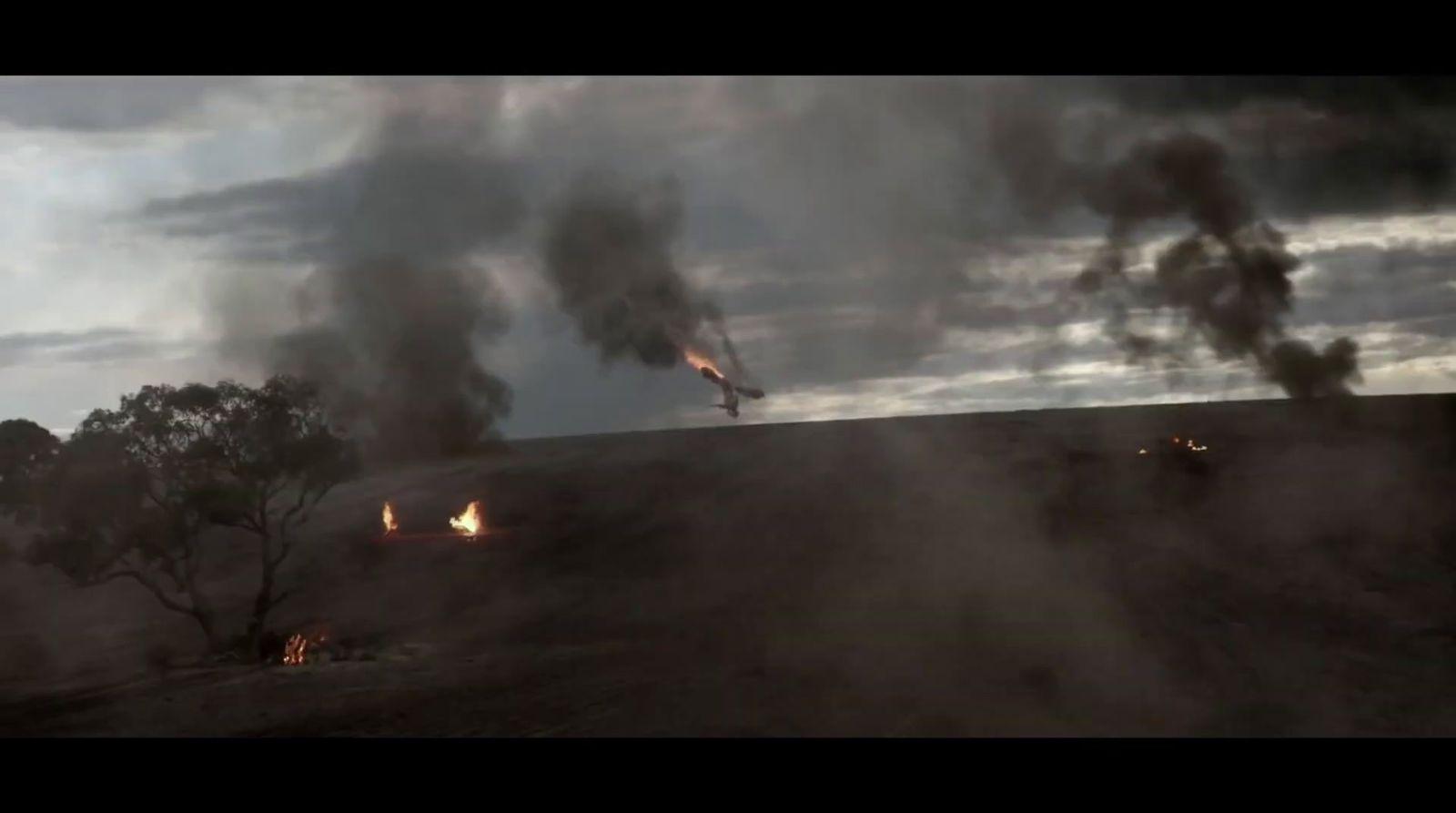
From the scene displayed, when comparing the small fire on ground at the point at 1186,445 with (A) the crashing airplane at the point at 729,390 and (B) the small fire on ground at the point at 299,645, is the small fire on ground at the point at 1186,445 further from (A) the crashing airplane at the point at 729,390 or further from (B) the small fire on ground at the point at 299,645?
(B) the small fire on ground at the point at 299,645

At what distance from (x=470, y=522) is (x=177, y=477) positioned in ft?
29.0

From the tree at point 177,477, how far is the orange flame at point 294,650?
0.68 m

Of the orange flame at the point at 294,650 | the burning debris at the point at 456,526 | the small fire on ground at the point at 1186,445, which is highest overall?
the small fire on ground at the point at 1186,445

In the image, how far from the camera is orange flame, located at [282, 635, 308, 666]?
1032 inches

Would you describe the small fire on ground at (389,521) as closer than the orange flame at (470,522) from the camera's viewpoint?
Yes

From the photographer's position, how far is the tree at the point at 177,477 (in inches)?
1005

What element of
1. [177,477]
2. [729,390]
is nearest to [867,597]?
[729,390]

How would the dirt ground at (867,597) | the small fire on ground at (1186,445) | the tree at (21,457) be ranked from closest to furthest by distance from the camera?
the dirt ground at (867,597)
the tree at (21,457)
the small fire on ground at (1186,445)

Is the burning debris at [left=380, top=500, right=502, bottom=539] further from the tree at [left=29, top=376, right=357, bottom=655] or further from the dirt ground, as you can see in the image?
the tree at [left=29, top=376, right=357, bottom=655]

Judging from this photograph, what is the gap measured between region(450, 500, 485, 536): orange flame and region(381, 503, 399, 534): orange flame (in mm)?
1492

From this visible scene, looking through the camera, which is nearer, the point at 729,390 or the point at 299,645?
the point at 299,645

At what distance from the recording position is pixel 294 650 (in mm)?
26703

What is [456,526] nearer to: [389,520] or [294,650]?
[389,520]

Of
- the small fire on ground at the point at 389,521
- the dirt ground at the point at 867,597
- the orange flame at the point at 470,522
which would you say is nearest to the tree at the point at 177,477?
the dirt ground at the point at 867,597
